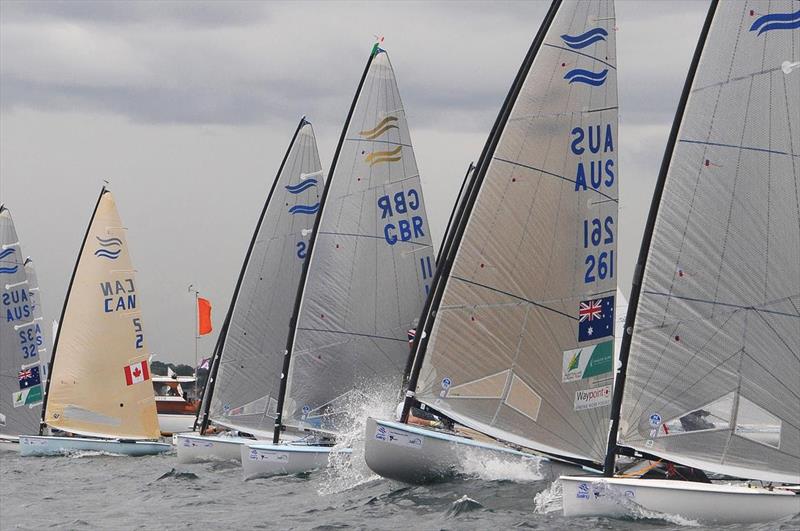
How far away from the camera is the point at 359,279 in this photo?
105ft

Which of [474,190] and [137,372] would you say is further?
[137,372]

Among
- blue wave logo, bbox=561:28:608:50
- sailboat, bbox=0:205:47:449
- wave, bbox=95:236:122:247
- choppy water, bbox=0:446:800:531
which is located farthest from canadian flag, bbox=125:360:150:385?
blue wave logo, bbox=561:28:608:50

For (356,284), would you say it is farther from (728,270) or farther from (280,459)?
(728,270)

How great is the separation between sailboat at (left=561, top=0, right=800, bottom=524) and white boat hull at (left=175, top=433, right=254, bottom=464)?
16.5 meters

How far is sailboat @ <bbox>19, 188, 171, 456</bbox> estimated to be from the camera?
41500mm

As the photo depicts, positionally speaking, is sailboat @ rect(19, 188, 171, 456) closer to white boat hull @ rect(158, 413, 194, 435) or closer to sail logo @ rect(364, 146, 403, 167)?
sail logo @ rect(364, 146, 403, 167)

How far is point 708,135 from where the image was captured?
2028 centimetres

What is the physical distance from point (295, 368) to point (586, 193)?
10.2 m

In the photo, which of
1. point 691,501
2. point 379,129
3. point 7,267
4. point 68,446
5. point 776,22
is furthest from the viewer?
point 7,267

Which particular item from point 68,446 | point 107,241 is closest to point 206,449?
point 68,446

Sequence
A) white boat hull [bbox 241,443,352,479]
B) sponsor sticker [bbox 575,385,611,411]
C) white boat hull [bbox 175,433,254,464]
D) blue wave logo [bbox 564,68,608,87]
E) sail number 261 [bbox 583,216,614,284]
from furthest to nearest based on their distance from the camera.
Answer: white boat hull [bbox 175,433,254,464]
white boat hull [bbox 241,443,352,479]
sail number 261 [bbox 583,216,614,284]
blue wave logo [bbox 564,68,608,87]
sponsor sticker [bbox 575,385,611,411]

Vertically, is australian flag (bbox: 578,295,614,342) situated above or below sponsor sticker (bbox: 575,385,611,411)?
above

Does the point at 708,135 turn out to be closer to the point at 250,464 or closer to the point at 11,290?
the point at 250,464

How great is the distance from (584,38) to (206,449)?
1592 centimetres
